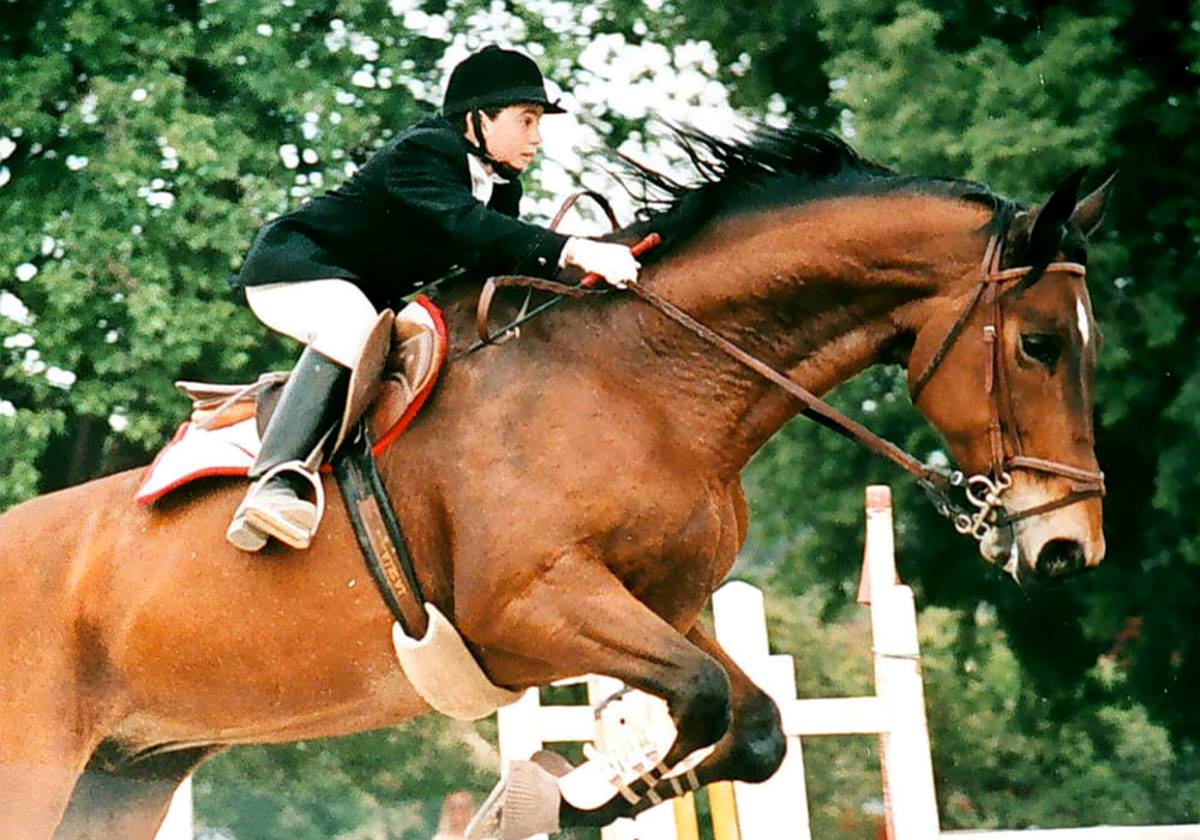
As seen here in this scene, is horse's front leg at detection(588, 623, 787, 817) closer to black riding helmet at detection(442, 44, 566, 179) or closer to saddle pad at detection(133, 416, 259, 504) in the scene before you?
saddle pad at detection(133, 416, 259, 504)

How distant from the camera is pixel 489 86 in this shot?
194 inches

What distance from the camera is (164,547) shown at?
517 cm

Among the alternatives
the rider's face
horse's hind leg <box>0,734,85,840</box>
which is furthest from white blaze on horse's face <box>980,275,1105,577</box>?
horse's hind leg <box>0,734,85,840</box>

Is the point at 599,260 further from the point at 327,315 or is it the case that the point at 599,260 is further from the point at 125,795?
the point at 125,795

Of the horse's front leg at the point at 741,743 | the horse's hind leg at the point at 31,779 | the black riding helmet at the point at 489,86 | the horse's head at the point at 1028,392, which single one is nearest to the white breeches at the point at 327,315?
the black riding helmet at the point at 489,86

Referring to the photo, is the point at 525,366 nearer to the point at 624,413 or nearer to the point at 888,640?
the point at 624,413

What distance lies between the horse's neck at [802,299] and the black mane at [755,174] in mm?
85

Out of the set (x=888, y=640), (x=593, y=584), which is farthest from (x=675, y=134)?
(x=888, y=640)

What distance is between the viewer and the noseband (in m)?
4.51

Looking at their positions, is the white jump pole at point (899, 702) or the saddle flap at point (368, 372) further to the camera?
the white jump pole at point (899, 702)

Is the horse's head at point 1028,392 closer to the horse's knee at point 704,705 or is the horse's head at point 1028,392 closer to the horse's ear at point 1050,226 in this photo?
the horse's ear at point 1050,226

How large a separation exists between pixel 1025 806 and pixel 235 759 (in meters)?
6.17

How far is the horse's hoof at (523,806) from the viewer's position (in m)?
5.06

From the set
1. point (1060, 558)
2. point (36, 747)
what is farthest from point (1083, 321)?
point (36, 747)
